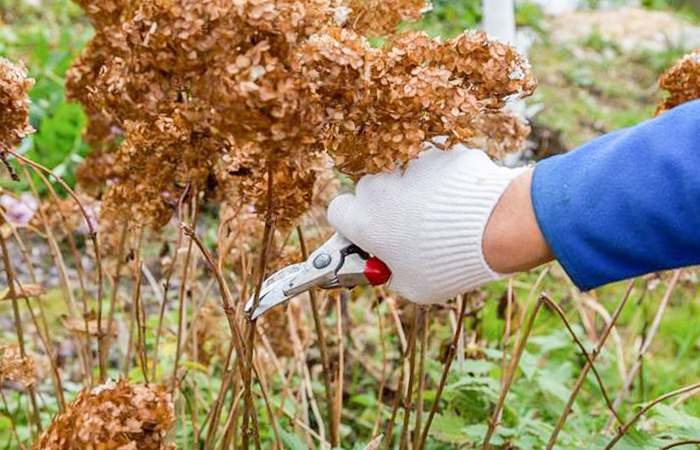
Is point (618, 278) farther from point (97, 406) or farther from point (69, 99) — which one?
point (69, 99)

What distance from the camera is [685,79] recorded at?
1814 millimetres

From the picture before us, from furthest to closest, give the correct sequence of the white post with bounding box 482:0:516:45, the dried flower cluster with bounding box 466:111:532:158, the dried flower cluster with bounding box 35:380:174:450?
the white post with bounding box 482:0:516:45, the dried flower cluster with bounding box 466:111:532:158, the dried flower cluster with bounding box 35:380:174:450

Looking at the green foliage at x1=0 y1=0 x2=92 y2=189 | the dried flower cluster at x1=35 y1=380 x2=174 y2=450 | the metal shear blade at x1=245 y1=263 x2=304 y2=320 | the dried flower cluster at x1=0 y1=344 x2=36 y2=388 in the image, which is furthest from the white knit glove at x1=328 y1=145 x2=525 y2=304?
the green foliage at x1=0 y1=0 x2=92 y2=189

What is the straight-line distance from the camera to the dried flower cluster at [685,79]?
180 centimetres

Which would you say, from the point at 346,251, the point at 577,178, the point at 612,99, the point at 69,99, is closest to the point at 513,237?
the point at 577,178

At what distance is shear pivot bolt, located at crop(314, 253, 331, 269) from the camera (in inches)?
58.3

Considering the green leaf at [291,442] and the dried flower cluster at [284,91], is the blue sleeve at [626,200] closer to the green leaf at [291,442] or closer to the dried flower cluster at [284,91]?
the dried flower cluster at [284,91]

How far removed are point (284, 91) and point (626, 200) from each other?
0.51 m

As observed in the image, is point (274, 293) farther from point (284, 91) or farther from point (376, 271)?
point (284, 91)

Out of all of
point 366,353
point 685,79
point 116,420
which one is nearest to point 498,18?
point 366,353

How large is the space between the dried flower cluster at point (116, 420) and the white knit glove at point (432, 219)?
40 cm

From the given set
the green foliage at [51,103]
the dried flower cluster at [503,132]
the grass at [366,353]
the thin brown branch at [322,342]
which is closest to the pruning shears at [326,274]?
the thin brown branch at [322,342]

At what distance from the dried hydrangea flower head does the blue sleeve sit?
2.61 feet

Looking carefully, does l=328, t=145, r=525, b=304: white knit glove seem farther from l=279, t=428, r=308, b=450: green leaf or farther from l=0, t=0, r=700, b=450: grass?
l=279, t=428, r=308, b=450: green leaf
